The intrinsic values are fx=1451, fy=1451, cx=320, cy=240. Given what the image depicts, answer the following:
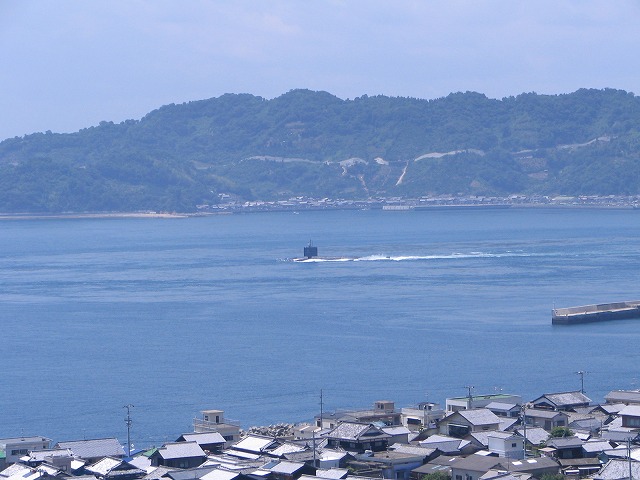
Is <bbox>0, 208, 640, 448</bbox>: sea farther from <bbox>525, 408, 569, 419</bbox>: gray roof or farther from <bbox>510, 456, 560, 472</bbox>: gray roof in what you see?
<bbox>510, 456, 560, 472</bbox>: gray roof

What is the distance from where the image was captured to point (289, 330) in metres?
24.2

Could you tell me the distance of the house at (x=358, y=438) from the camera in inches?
474

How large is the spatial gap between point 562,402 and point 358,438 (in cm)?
302

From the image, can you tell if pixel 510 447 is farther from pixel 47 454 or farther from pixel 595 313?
pixel 595 313

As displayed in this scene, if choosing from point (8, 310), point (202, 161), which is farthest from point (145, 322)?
point (202, 161)

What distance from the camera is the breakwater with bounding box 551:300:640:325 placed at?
24795 millimetres

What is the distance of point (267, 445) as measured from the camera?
12086 mm

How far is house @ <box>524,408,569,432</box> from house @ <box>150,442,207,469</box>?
323 centimetres

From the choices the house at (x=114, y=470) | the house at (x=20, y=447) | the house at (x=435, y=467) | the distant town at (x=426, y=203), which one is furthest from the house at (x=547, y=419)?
the distant town at (x=426, y=203)

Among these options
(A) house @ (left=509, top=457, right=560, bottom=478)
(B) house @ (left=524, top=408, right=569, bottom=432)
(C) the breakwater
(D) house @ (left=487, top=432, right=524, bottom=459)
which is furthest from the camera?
(C) the breakwater

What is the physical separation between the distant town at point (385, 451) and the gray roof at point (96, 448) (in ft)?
0.04

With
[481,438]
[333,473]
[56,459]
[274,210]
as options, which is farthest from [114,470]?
[274,210]

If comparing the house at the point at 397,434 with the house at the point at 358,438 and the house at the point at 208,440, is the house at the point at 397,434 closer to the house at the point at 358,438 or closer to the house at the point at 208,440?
the house at the point at 358,438

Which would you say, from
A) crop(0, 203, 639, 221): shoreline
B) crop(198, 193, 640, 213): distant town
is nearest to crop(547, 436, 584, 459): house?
crop(0, 203, 639, 221): shoreline
